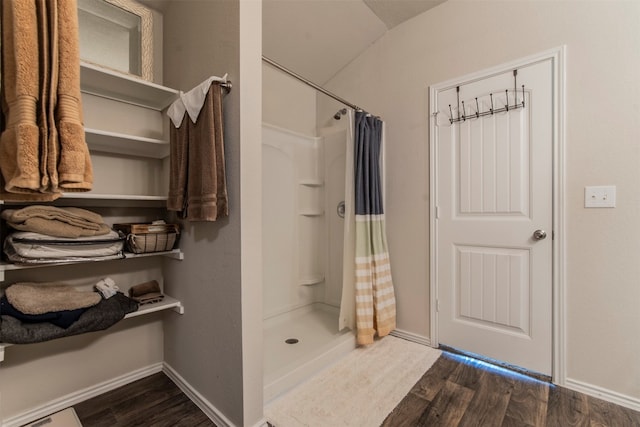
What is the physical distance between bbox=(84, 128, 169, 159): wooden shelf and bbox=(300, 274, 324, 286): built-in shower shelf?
164 centimetres

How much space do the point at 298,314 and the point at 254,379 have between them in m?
1.39

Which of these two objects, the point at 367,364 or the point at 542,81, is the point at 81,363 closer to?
the point at 367,364

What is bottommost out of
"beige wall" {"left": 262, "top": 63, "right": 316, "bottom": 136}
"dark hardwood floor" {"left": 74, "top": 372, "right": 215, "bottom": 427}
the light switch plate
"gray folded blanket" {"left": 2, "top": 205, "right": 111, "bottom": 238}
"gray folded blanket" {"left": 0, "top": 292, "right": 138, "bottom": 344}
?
"dark hardwood floor" {"left": 74, "top": 372, "right": 215, "bottom": 427}

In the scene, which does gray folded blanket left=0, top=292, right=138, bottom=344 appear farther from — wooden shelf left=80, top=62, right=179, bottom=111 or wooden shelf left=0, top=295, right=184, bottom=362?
wooden shelf left=80, top=62, right=179, bottom=111

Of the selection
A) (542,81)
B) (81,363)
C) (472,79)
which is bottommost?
(81,363)

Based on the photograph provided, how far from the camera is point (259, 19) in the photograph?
1.36m

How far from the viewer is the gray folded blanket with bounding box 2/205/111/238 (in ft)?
4.10

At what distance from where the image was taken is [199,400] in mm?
1566

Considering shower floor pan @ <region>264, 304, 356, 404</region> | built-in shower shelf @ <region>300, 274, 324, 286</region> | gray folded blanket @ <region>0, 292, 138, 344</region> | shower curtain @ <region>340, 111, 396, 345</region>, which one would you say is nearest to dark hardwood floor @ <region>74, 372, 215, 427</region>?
shower floor pan @ <region>264, 304, 356, 404</region>

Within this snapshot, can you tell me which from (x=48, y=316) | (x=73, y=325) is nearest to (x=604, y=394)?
(x=73, y=325)

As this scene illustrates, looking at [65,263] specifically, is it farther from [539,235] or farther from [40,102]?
[539,235]

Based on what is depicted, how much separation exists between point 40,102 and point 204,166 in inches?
28.3

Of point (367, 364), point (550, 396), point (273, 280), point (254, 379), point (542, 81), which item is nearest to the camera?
point (254, 379)

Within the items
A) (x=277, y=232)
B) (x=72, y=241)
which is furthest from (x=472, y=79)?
(x=72, y=241)
